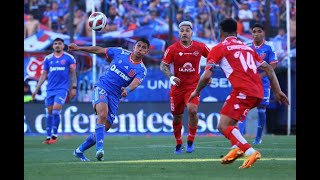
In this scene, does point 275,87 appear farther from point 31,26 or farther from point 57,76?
point 31,26

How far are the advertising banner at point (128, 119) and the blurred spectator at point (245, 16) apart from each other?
3.18 m

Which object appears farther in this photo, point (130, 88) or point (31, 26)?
point (31, 26)

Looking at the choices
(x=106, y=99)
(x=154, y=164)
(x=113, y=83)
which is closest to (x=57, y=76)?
(x=113, y=83)

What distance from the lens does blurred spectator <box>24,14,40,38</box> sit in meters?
27.2

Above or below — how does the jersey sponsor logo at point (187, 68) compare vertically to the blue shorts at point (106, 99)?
above

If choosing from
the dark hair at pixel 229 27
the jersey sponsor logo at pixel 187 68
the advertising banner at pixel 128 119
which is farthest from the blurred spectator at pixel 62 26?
the dark hair at pixel 229 27

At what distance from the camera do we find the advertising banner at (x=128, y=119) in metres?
25.7

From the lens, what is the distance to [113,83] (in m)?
14.7

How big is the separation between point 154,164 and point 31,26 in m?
15.2

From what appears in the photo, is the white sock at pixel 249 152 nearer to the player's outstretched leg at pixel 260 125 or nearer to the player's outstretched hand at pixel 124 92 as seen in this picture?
the player's outstretched hand at pixel 124 92

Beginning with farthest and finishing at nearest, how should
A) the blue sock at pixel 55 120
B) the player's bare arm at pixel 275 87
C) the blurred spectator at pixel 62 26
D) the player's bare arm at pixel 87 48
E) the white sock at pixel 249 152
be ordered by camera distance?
1. the blurred spectator at pixel 62 26
2. the blue sock at pixel 55 120
3. the player's bare arm at pixel 87 48
4. the player's bare arm at pixel 275 87
5. the white sock at pixel 249 152

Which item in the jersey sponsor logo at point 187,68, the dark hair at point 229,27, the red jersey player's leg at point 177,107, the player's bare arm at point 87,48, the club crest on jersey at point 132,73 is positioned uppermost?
the dark hair at point 229,27

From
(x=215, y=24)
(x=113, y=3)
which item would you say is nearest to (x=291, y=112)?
(x=215, y=24)
